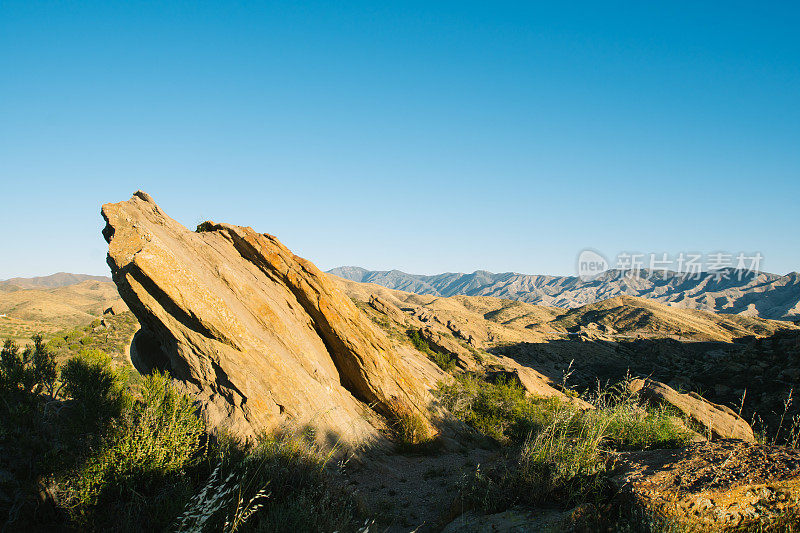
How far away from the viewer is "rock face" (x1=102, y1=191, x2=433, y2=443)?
7984 mm

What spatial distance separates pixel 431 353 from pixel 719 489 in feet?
80.4

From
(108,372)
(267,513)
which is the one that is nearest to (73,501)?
(108,372)

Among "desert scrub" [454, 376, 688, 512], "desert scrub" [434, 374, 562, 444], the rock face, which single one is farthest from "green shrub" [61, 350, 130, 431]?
"desert scrub" [434, 374, 562, 444]

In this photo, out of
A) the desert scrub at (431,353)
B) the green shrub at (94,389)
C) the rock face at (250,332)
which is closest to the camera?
the green shrub at (94,389)

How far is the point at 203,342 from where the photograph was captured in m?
8.18

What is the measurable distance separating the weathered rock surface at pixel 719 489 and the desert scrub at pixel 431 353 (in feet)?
66.3

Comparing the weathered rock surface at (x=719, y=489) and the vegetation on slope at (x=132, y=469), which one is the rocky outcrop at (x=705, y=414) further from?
the vegetation on slope at (x=132, y=469)

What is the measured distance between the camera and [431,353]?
2853 cm

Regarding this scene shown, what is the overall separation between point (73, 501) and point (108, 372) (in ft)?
7.03

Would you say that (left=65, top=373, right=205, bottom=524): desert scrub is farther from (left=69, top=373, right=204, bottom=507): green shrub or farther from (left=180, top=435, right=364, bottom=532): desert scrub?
(left=180, top=435, right=364, bottom=532): desert scrub

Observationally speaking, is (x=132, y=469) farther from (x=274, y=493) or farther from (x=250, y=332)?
(x=250, y=332)

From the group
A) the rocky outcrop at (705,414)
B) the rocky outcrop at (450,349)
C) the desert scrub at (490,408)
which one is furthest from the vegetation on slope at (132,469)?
the rocky outcrop at (450,349)

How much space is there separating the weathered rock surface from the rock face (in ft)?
21.6

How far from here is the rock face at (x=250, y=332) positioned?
26.2ft
